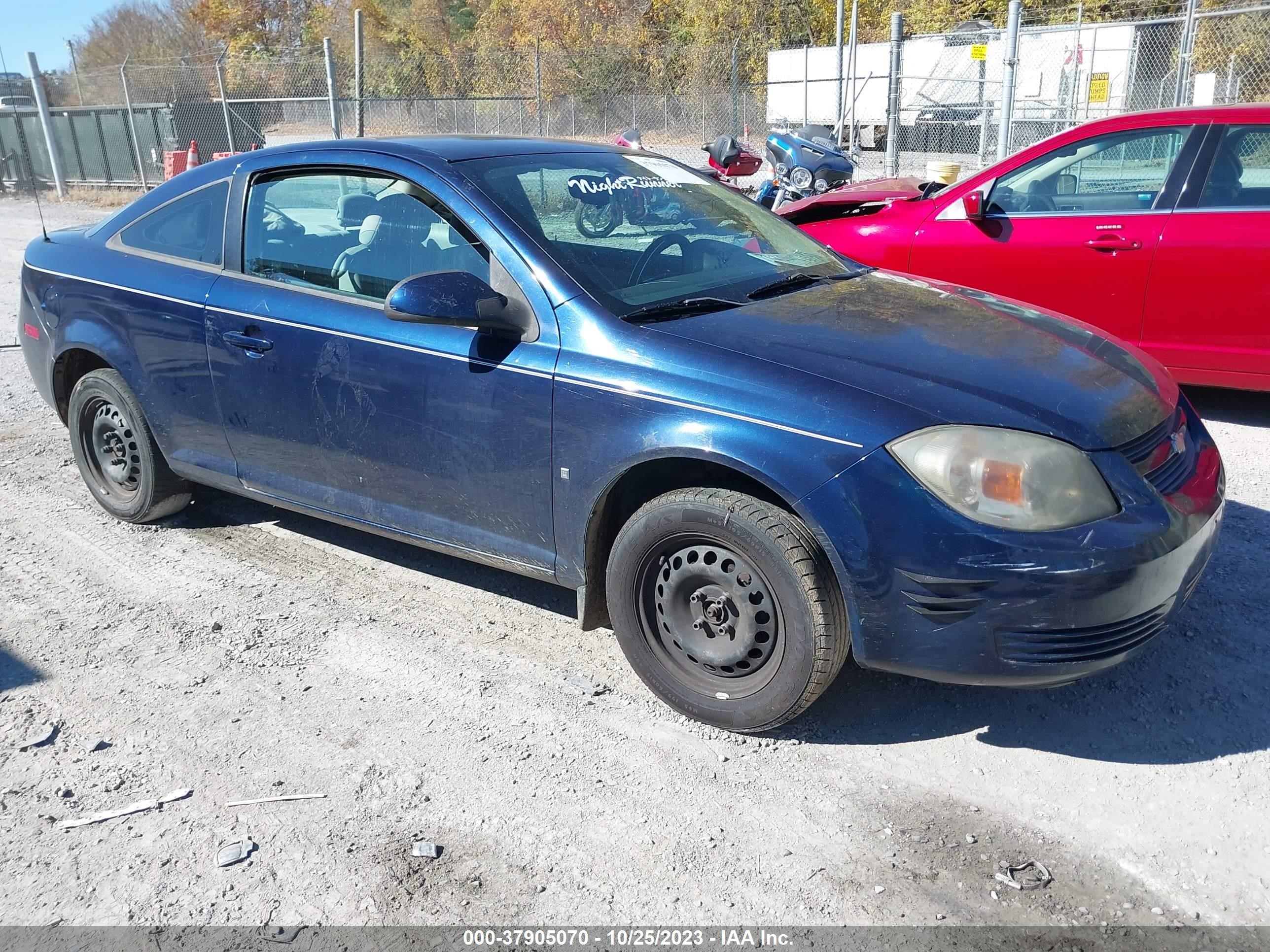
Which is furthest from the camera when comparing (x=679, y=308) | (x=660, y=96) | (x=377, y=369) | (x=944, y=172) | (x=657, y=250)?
(x=660, y=96)

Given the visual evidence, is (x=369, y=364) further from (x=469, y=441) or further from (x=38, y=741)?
(x=38, y=741)

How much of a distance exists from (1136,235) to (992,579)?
3.74 meters

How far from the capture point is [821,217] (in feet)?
22.7

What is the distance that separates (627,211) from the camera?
3.80 metres

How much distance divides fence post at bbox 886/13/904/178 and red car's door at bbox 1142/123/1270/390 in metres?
6.41

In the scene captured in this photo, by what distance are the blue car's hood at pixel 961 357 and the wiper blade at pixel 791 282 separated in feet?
0.17

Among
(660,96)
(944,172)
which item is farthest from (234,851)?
(660,96)

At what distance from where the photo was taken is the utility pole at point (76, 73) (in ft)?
59.4

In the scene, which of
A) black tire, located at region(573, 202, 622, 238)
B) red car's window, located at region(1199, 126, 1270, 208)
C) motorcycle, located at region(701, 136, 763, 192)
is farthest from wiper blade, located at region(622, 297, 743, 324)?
motorcycle, located at region(701, 136, 763, 192)

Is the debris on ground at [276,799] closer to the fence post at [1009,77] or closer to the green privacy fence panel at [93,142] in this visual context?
the fence post at [1009,77]

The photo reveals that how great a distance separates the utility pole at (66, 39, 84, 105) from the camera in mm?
18109

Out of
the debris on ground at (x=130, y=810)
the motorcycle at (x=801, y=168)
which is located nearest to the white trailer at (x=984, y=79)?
the motorcycle at (x=801, y=168)

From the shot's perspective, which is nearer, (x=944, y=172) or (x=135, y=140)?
(x=944, y=172)

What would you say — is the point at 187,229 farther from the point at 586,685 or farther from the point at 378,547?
the point at 586,685
